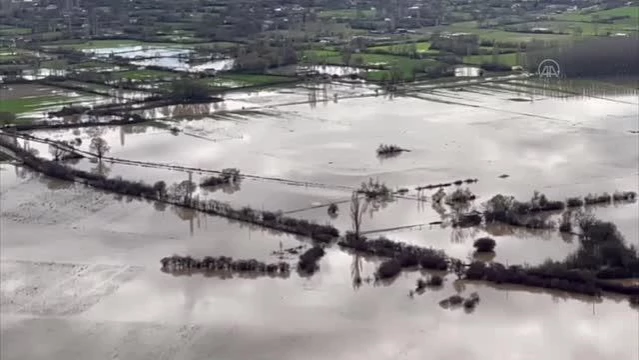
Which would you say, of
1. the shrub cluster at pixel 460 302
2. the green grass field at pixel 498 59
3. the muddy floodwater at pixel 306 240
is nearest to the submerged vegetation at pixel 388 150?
the muddy floodwater at pixel 306 240

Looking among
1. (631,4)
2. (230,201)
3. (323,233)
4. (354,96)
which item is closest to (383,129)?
(354,96)

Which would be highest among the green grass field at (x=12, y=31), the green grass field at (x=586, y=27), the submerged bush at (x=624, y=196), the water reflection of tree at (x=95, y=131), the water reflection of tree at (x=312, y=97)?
the green grass field at (x=12, y=31)

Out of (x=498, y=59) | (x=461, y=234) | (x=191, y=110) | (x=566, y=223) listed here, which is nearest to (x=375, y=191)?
(x=461, y=234)

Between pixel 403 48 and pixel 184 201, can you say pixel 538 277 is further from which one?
pixel 403 48

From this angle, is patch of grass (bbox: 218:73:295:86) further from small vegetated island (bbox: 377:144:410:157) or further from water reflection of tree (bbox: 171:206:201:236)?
water reflection of tree (bbox: 171:206:201:236)

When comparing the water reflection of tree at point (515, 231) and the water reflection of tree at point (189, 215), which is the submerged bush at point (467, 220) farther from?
the water reflection of tree at point (189, 215)

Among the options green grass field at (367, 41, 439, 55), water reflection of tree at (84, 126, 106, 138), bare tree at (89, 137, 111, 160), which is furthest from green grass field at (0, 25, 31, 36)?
bare tree at (89, 137, 111, 160)
